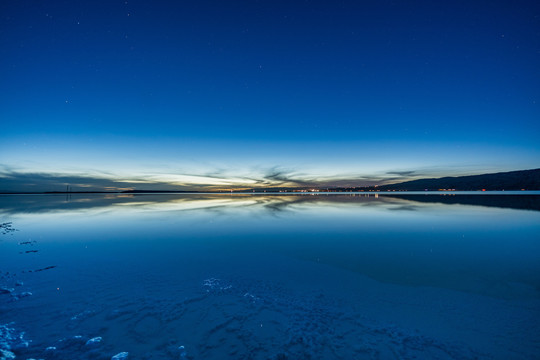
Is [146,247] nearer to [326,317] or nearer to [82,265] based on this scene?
[82,265]

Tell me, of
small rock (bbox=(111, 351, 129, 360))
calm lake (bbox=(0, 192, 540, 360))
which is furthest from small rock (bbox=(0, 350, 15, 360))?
small rock (bbox=(111, 351, 129, 360))

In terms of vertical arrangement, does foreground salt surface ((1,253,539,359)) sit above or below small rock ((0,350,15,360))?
below

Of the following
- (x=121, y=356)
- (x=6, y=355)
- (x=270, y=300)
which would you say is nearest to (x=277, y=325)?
(x=270, y=300)

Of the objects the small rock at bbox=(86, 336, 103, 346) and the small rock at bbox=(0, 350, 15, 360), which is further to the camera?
the small rock at bbox=(86, 336, 103, 346)

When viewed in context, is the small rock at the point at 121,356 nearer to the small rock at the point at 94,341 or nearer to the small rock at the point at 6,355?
the small rock at the point at 94,341

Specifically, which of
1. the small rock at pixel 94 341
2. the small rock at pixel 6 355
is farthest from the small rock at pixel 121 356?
the small rock at pixel 6 355

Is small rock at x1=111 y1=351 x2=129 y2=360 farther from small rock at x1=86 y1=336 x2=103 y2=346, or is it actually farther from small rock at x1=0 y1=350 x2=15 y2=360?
small rock at x1=0 y1=350 x2=15 y2=360

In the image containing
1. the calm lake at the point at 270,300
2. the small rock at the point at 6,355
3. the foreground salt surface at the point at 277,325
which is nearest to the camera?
the small rock at the point at 6,355

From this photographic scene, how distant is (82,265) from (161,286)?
405 cm

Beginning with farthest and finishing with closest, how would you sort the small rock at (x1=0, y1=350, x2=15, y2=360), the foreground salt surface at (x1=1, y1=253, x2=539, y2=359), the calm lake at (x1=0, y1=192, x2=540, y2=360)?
the calm lake at (x1=0, y1=192, x2=540, y2=360) → the foreground salt surface at (x1=1, y1=253, x2=539, y2=359) → the small rock at (x1=0, y1=350, x2=15, y2=360)

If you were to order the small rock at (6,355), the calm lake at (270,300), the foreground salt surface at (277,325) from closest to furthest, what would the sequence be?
1. the small rock at (6,355)
2. the foreground salt surface at (277,325)
3. the calm lake at (270,300)

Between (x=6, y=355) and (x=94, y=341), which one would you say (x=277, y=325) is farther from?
(x=6, y=355)

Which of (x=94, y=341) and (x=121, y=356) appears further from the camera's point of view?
(x=94, y=341)

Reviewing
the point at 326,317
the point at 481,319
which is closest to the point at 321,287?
the point at 326,317
